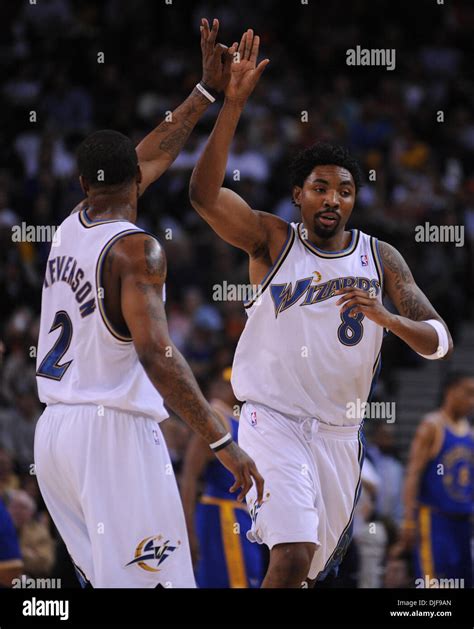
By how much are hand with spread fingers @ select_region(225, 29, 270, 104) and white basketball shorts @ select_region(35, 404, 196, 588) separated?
1.77 m

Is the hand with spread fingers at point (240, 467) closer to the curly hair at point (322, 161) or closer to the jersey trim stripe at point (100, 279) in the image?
the jersey trim stripe at point (100, 279)

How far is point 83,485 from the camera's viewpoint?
15.4ft

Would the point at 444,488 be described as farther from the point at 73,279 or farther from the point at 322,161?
the point at 73,279

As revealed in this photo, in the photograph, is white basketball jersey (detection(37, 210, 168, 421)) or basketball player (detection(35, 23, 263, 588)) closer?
basketball player (detection(35, 23, 263, 588))

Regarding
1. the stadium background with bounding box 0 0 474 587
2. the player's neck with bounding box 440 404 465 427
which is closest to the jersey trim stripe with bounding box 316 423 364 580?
the stadium background with bounding box 0 0 474 587

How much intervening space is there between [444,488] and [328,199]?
418 centimetres

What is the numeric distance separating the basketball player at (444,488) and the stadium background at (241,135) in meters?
0.39

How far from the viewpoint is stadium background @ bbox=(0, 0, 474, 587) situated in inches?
449

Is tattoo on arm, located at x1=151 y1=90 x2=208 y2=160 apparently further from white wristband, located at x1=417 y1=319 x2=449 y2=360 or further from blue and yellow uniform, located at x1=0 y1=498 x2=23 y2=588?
blue and yellow uniform, located at x1=0 y1=498 x2=23 y2=588

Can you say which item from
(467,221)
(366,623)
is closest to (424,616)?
(366,623)

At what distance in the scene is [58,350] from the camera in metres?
4.95
